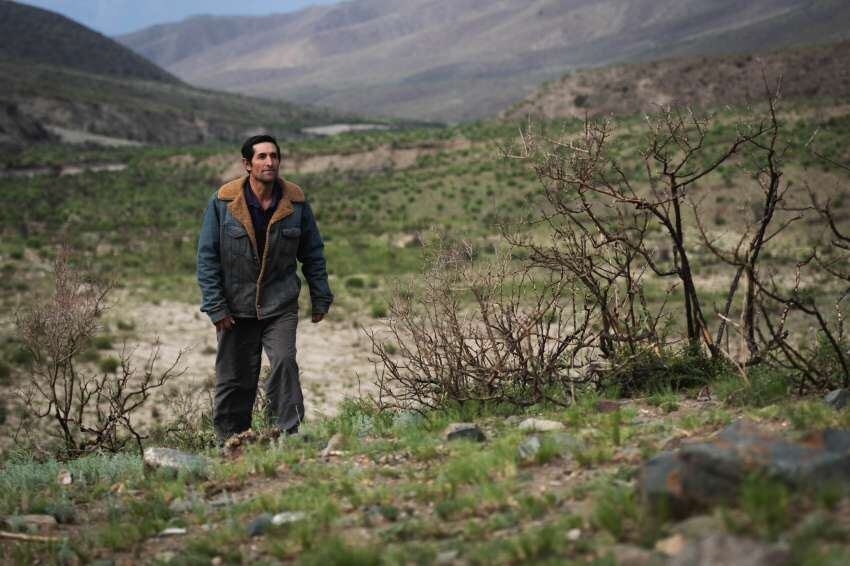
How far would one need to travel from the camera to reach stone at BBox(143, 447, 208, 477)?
14.6ft

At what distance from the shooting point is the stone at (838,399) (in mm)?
4105

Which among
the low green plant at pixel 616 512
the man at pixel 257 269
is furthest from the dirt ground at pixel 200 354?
the low green plant at pixel 616 512

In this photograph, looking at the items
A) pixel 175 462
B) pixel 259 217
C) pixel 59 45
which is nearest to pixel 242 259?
pixel 259 217

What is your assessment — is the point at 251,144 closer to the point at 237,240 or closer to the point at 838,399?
the point at 237,240

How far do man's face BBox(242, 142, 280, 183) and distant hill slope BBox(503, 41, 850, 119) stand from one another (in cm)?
4867

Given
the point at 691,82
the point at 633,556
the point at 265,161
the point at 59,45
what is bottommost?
the point at 633,556

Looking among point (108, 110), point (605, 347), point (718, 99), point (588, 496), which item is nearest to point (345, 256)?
point (605, 347)

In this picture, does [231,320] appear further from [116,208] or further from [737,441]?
[116,208]

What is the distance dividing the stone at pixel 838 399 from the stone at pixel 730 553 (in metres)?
1.94

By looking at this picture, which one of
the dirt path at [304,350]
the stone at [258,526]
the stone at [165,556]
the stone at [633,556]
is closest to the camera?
the stone at [633,556]

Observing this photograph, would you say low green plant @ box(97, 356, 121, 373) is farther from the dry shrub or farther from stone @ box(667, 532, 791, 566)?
stone @ box(667, 532, 791, 566)

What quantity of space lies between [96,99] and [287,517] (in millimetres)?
78269

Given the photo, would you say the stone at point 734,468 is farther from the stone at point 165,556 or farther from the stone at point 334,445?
the stone at point 334,445

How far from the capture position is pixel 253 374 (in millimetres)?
5414
